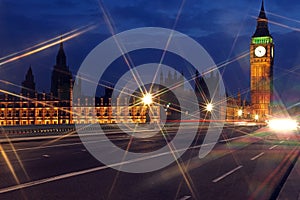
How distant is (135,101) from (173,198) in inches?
3667

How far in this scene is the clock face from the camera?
175125 millimetres

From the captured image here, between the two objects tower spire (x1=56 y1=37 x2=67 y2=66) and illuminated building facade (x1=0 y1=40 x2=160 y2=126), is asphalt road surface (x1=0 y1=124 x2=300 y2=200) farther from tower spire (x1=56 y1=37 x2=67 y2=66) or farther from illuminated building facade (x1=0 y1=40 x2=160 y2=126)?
tower spire (x1=56 y1=37 x2=67 y2=66)

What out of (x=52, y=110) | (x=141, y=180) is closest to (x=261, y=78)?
(x=52, y=110)

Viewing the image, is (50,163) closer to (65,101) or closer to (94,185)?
(94,185)

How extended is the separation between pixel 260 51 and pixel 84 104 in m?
89.9

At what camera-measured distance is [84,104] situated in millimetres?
116750

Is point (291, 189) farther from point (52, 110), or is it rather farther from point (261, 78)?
point (261, 78)

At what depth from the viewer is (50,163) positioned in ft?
47.3

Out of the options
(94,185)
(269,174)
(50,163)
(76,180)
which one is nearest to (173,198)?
(94,185)

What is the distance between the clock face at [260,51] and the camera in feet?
575

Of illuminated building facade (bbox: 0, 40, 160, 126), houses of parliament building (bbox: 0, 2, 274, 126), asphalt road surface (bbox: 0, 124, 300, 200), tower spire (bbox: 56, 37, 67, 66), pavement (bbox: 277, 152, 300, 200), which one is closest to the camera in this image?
pavement (bbox: 277, 152, 300, 200)

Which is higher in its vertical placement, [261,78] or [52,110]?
[261,78]

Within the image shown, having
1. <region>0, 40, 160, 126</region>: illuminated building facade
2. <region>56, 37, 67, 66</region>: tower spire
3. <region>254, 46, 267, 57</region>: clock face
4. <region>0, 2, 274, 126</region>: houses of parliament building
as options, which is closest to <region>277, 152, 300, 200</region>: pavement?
<region>0, 2, 274, 126</region>: houses of parliament building

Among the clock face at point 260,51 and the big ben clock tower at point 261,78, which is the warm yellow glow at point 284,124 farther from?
the clock face at point 260,51
